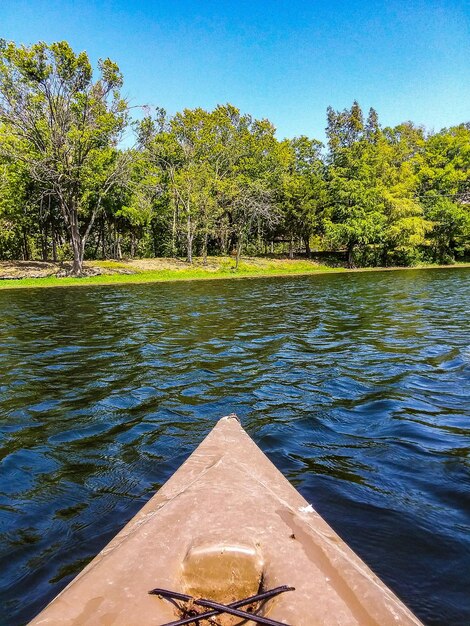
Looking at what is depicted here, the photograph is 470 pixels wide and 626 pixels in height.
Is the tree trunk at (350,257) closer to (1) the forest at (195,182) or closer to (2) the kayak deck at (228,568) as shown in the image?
(1) the forest at (195,182)

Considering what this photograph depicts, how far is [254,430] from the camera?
19.4 feet

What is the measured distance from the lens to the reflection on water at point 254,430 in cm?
354

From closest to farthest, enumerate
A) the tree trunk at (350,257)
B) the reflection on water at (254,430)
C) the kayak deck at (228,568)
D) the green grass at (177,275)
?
the kayak deck at (228,568)
the reflection on water at (254,430)
the green grass at (177,275)
the tree trunk at (350,257)

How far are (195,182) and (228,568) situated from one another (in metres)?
41.4

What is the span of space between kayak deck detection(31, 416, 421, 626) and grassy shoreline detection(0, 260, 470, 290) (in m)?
29.9

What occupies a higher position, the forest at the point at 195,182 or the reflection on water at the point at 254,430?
the forest at the point at 195,182

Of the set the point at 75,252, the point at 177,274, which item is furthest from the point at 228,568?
the point at 177,274

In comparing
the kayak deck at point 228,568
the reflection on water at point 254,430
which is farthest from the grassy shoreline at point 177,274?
the kayak deck at point 228,568

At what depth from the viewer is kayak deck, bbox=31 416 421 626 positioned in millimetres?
2232

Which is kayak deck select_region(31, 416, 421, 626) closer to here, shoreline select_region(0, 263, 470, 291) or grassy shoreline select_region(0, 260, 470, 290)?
shoreline select_region(0, 263, 470, 291)

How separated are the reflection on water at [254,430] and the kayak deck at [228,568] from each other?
2.74 ft

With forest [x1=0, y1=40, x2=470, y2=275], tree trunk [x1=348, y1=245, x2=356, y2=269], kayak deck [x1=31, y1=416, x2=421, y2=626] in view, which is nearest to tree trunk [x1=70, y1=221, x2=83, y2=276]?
forest [x1=0, y1=40, x2=470, y2=275]

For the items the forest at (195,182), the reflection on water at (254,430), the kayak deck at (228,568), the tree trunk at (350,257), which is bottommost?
the reflection on water at (254,430)

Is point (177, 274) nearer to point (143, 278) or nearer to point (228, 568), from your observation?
point (143, 278)
